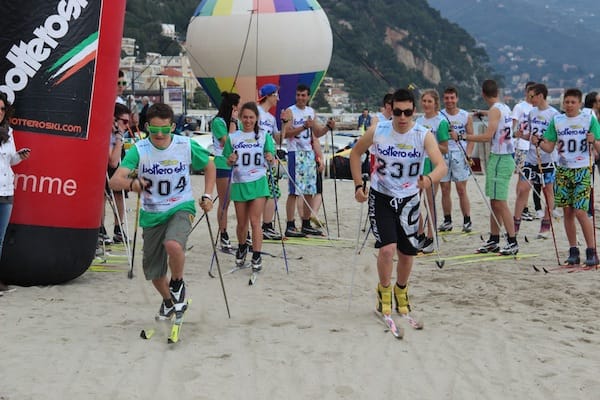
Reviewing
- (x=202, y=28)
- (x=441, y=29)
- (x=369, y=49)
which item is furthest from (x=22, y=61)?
(x=441, y=29)

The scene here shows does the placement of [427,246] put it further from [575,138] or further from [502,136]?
[575,138]

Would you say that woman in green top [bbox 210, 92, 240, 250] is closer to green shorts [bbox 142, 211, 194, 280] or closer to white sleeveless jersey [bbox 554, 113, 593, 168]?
green shorts [bbox 142, 211, 194, 280]

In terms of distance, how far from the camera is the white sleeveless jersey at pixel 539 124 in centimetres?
1123

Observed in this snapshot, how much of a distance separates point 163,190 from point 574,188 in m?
4.52

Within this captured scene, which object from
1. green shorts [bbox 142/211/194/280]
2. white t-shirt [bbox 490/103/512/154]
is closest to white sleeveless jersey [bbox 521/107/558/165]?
white t-shirt [bbox 490/103/512/154]

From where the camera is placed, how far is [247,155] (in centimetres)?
Answer: 878

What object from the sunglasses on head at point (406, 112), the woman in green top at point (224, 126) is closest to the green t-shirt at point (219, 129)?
the woman in green top at point (224, 126)

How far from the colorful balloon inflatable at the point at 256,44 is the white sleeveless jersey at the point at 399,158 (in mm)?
10305

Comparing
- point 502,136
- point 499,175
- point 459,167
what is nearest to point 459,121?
point 459,167

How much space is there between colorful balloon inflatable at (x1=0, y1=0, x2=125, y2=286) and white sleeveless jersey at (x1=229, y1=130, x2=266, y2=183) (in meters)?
1.39

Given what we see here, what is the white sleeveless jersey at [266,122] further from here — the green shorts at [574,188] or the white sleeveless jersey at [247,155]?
the green shorts at [574,188]

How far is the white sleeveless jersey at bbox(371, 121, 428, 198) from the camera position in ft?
21.4

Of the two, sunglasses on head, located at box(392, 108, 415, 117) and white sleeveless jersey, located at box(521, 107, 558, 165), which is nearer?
sunglasses on head, located at box(392, 108, 415, 117)

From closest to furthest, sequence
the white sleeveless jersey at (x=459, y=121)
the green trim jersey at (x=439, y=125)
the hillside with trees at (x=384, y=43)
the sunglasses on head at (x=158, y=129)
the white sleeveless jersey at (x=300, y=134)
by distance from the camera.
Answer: the sunglasses on head at (x=158, y=129) → the green trim jersey at (x=439, y=125) → the white sleeveless jersey at (x=459, y=121) → the white sleeveless jersey at (x=300, y=134) → the hillside with trees at (x=384, y=43)
